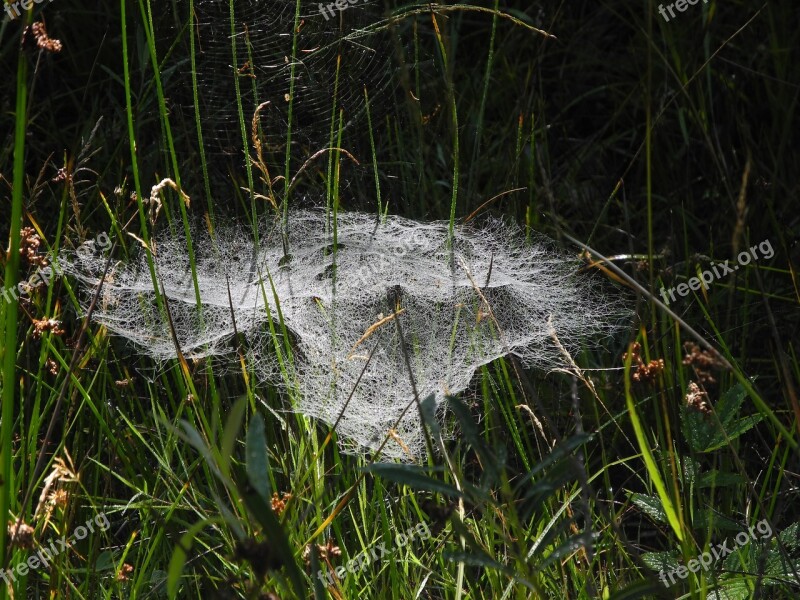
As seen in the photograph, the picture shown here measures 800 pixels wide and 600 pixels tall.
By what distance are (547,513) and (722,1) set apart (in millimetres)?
2966

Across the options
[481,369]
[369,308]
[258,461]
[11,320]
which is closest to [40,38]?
[11,320]

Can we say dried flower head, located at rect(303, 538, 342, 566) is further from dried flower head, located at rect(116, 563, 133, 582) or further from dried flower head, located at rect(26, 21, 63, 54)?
dried flower head, located at rect(26, 21, 63, 54)

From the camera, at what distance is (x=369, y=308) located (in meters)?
2.60

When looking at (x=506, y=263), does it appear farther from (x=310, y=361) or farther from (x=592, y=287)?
(x=310, y=361)

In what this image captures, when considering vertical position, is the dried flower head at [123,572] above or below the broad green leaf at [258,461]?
below

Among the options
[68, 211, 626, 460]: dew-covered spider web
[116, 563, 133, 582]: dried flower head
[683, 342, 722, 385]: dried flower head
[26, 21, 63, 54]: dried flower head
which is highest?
[26, 21, 63, 54]: dried flower head

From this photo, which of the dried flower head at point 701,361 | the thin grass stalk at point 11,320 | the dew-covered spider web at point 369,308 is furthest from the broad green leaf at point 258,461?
the dew-covered spider web at point 369,308

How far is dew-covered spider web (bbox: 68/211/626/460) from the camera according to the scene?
2.24 meters

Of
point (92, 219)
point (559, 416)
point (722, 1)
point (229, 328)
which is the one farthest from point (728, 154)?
point (92, 219)

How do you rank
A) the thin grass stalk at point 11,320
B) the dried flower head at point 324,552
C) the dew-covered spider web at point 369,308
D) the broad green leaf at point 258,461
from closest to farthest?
the broad green leaf at point 258,461 → the thin grass stalk at point 11,320 → the dried flower head at point 324,552 → the dew-covered spider web at point 369,308

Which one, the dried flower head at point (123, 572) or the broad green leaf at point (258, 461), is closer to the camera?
the broad green leaf at point (258, 461)

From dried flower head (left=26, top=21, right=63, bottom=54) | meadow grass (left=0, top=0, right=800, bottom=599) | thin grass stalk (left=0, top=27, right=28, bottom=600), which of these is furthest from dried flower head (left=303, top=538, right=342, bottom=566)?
dried flower head (left=26, top=21, right=63, bottom=54)

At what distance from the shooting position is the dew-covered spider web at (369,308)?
2240 millimetres

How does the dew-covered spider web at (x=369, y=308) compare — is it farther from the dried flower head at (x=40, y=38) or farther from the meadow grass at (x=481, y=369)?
the dried flower head at (x=40, y=38)
